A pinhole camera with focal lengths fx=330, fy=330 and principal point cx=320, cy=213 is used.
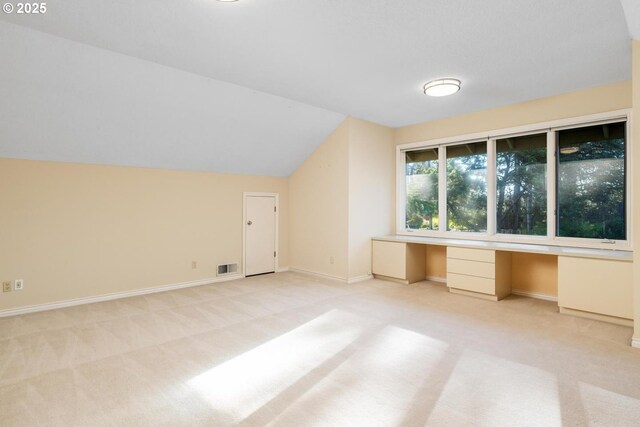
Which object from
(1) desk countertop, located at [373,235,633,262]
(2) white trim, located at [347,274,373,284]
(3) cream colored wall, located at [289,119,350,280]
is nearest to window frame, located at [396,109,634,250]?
(1) desk countertop, located at [373,235,633,262]

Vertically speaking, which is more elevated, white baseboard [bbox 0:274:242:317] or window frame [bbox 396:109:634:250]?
window frame [bbox 396:109:634:250]

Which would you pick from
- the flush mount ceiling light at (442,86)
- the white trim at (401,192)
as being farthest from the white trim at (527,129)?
the flush mount ceiling light at (442,86)

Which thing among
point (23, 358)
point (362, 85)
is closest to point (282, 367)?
point (23, 358)

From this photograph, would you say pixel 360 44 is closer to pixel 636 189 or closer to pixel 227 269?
pixel 636 189

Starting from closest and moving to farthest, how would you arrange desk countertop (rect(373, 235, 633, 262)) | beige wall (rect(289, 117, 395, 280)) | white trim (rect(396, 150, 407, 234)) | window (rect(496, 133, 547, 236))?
desk countertop (rect(373, 235, 633, 262)) < window (rect(496, 133, 547, 236)) < beige wall (rect(289, 117, 395, 280)) < white trim (rect(396, 150, 407, 234))

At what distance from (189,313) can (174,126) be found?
2.39 m

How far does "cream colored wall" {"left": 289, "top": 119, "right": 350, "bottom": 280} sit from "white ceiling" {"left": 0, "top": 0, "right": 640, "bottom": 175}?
113cm

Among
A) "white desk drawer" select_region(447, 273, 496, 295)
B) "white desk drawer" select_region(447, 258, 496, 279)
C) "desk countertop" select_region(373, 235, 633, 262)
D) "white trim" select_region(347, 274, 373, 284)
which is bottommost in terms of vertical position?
"white trim" select_region(347, 274, 373, 284)

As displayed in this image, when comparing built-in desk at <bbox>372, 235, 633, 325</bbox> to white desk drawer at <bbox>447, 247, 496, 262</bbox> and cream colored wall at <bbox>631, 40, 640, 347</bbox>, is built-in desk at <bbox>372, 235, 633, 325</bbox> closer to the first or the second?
white desk drawer at <bbox>447, 247, 496, 262</bbox>

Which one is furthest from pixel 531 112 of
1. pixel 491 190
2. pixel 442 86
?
pixel 442 86

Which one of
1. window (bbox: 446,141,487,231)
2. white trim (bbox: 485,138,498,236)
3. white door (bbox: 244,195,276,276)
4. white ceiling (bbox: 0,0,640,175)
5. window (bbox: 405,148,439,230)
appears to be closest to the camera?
Result: white ceiling (bbox: 0,0,640,175)

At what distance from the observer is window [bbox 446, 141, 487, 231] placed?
200 inches

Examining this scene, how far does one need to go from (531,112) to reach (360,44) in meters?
2.95

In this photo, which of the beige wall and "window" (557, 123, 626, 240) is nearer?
"window" (557, 123, 626, 240)
